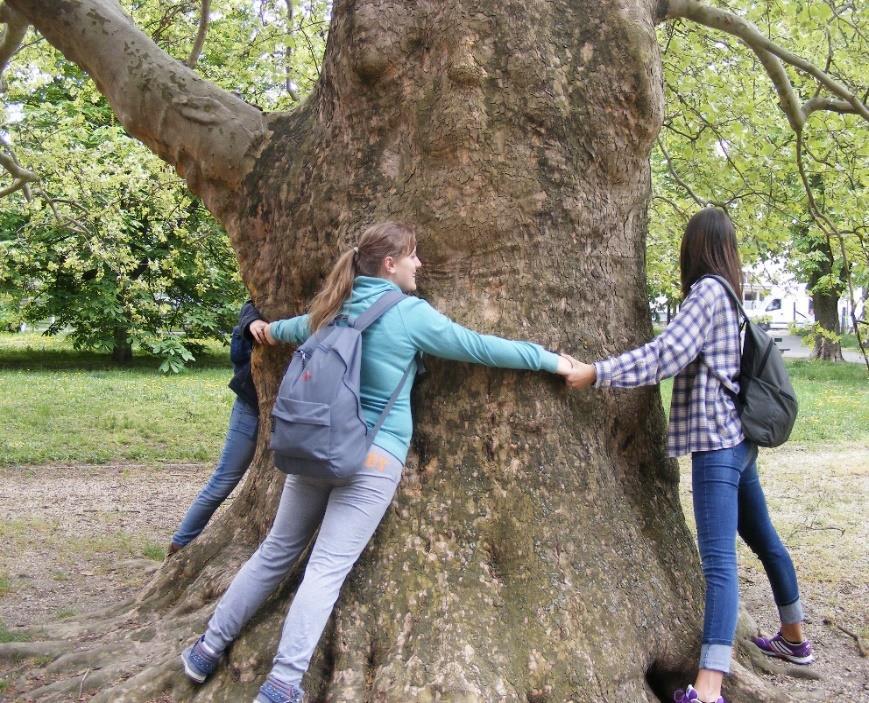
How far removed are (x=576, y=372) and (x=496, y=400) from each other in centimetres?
36

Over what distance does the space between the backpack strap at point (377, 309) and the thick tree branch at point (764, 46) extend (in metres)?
2.89

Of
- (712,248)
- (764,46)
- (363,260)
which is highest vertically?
(764,46)

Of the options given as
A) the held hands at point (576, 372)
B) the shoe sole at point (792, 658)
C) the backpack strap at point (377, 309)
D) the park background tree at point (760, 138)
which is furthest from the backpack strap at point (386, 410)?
the park background tree at point (760, 138)

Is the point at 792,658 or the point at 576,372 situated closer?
the point at 576,372

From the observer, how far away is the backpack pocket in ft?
10.1

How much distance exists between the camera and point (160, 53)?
5027 mm

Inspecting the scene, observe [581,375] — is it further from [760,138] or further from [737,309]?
[760,138]

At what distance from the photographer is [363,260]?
3.46 m

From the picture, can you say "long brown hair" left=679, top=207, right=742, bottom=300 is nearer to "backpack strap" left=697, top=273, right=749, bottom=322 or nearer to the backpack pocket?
"backpack strap" left=697, top=273, right=749, bottom=322

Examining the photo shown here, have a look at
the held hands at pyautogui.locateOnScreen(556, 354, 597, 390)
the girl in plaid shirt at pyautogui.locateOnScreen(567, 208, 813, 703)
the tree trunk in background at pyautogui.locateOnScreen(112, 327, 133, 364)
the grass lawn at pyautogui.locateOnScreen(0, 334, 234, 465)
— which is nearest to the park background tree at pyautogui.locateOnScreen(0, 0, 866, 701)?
the held hands at pyautogui.locateOnScreen(556, 354, 597, 390)

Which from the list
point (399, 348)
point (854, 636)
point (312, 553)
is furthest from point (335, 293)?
point (854, 636)

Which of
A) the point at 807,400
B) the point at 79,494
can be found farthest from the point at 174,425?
the point at 807,400

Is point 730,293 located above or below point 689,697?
above

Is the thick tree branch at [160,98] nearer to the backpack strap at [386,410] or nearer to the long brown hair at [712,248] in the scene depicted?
the backpack strap at [386,410]
